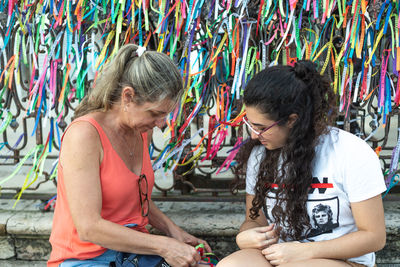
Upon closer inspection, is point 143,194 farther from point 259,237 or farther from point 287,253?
point 287,253

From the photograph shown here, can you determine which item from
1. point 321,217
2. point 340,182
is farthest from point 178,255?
point 340,182

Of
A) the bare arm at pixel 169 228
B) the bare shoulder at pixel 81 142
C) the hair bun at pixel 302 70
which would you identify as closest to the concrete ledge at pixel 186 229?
the bare arm at pixel 169 228

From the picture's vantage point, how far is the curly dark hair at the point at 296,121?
176 cm

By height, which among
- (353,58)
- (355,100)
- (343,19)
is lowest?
(355,100)

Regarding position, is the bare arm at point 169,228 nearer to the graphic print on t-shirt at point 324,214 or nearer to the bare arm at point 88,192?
the bare arm at point 88,192

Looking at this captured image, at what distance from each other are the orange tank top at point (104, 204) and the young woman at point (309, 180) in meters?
0.49

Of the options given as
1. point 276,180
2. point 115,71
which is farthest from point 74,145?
point 276,180

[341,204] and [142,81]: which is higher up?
[142,81]

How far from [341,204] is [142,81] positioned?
0.91 metres

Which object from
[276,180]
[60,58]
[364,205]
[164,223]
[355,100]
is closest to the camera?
[364,205]

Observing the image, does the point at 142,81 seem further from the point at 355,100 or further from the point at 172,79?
the point at 355,100

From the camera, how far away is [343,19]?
2.25 meters

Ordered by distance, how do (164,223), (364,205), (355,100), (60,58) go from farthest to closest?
1. (60,58)
2. (355,100)
3. (164,223)
4. (364,205)

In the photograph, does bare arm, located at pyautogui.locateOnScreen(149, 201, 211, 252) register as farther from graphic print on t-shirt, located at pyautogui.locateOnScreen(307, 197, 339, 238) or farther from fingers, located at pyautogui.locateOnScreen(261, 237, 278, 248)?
graphic print on t-shirt, located at pyautogui.locateOnScreen(307, 197, 339, 238)
